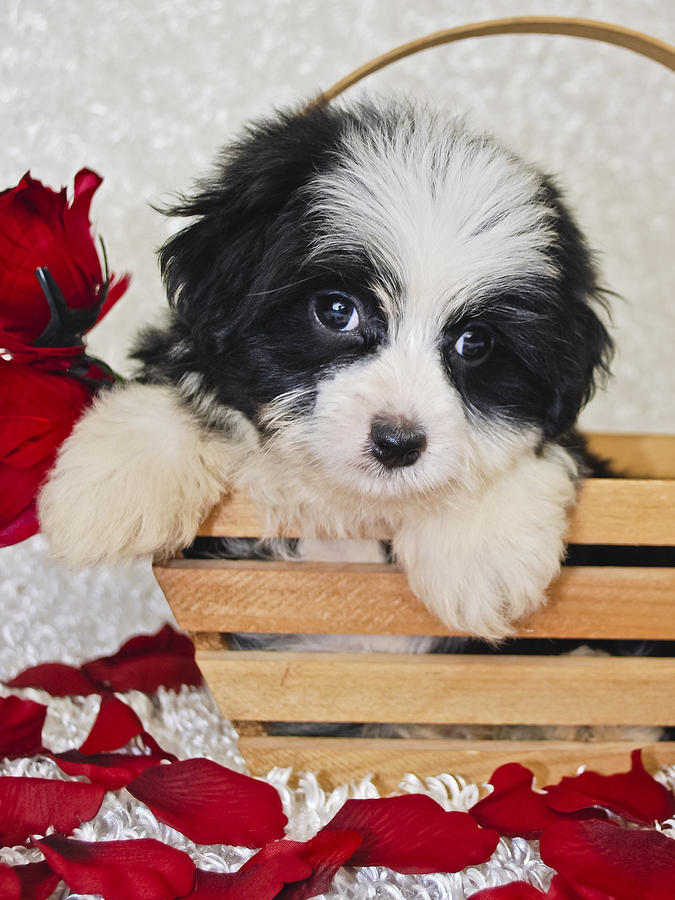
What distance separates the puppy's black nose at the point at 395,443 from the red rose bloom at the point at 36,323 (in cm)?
53

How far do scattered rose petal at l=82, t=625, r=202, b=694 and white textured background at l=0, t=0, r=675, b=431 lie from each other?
3.22 ft

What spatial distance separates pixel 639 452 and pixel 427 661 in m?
1.04

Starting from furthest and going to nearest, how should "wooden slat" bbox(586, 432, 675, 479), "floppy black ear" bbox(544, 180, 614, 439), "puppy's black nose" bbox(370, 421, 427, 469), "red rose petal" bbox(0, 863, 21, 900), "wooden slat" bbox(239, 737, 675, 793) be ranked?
"wooden slat" bbox(586, 432, 675, 479) → "wooden slat" bbox(239, 737, 675, 793) → "floppy black ear" bbox(544, 180, 614, 439) → "puppy's black nose" bbox(370, 421, 427, 469) → "red rose petal" bbox(0, 863, 21, 900)

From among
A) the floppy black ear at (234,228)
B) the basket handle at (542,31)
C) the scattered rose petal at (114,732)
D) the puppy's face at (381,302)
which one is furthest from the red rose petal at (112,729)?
the basket handle at (542,31)

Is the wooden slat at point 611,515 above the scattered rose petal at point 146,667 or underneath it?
above

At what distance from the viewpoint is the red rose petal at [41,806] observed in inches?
59.0

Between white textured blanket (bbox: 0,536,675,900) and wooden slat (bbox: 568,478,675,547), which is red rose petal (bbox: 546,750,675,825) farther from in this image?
wooden slat (bbox: 568,478,675,547)

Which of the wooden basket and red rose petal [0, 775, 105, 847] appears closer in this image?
red rose petal [0, 775, 105, 847]

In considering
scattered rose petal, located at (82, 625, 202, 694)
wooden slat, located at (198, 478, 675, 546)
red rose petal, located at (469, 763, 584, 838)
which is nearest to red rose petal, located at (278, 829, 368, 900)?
red rose petal, located at (469, 763, 584, 838)

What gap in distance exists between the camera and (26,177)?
151 cm

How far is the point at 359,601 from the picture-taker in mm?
1657

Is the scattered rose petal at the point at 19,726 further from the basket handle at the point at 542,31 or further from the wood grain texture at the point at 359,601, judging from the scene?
the basket handle at the point at 542,31

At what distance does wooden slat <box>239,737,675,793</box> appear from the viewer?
5.93 feet

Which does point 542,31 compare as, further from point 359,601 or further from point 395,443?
point 359,601
